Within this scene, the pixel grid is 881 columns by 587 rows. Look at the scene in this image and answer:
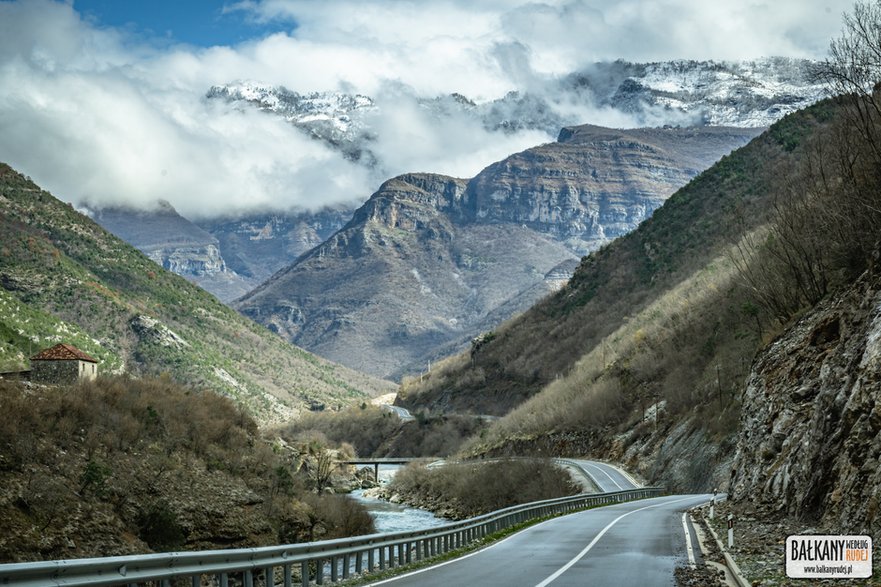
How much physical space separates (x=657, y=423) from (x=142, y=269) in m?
106

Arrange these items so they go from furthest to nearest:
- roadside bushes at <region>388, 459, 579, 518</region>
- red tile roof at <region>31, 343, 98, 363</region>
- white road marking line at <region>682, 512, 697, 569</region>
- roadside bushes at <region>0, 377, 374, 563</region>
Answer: roadside bushes at <region>388, 459, 579, 518</region> < red tile roof at <region>31, 343, 98, 363</region> < roadside bushes at <region>0, 377, 374, 563</region> < white road marking line at <region>682, 512, 697, 569</region>

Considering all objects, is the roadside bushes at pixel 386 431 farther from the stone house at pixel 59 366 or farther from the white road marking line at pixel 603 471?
the stone house at pixel 59 366

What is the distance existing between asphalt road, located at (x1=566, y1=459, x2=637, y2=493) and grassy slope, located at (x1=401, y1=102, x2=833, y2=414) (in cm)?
3395

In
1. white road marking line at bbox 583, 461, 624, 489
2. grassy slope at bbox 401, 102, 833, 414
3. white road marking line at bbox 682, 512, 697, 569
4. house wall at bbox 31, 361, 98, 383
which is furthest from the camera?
grassy slope at bbox 401, 102, 833, 414

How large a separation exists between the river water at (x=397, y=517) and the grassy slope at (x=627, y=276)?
43.6 metres

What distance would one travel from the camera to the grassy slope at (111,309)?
107000 mm

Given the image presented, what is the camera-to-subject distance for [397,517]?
236 ft

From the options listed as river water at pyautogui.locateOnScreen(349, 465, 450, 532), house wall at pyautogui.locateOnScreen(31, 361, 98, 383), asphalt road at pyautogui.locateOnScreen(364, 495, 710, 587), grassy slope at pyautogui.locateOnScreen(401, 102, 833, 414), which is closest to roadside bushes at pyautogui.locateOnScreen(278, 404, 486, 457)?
grassy slope at pyautogui.locateOnScreen(401, 102, 833, 414)

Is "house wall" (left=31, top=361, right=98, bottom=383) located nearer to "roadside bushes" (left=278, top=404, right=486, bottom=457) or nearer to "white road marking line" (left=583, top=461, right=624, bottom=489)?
"white road marking line" (left=583, top=461, right=624, bottom=489)

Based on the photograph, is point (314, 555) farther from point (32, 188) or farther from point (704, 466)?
point (32, 188)

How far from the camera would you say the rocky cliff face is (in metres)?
16.6

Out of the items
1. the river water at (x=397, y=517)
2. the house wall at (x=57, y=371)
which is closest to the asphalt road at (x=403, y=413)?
the river water at (x=397, y=517)

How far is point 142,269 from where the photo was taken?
152 m

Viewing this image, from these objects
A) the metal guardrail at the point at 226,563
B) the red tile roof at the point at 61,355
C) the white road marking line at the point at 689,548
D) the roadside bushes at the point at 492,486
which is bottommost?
the roadside bushes at the point at 492,486
